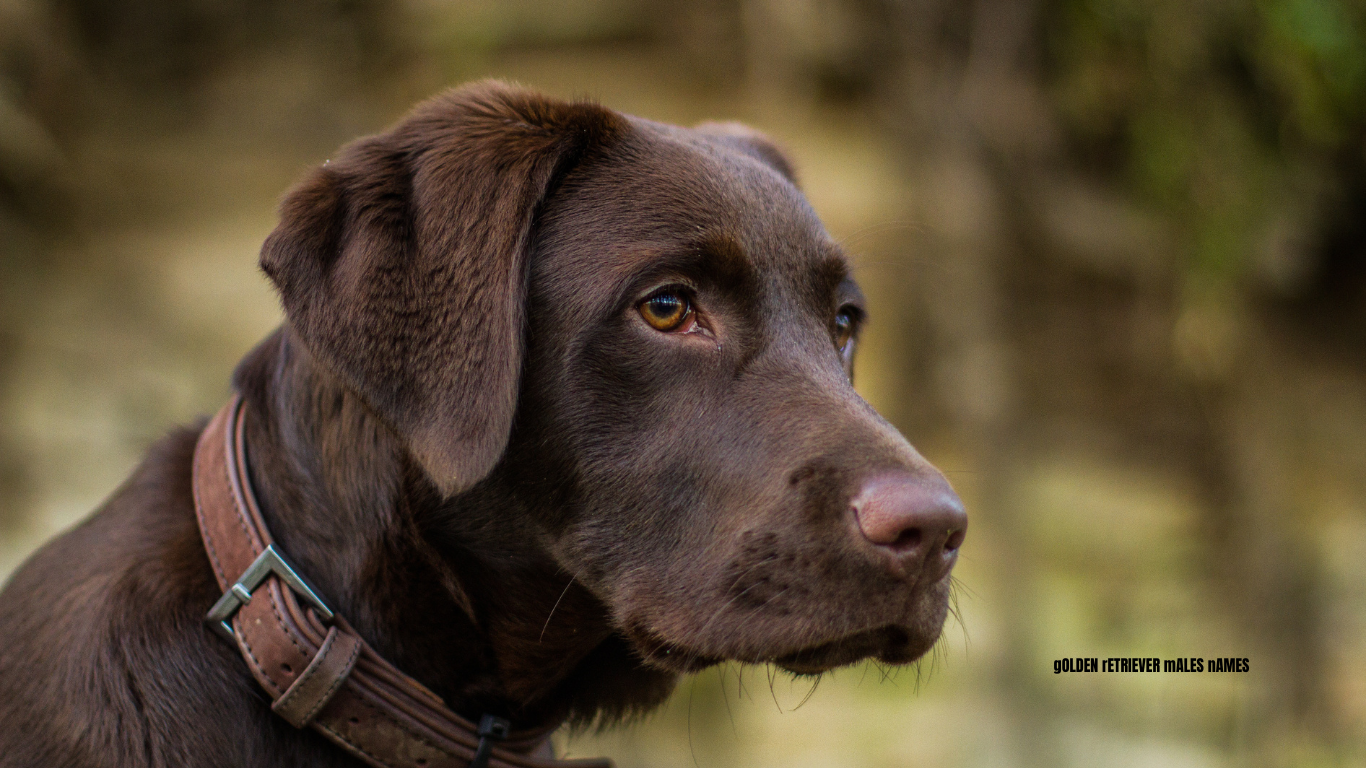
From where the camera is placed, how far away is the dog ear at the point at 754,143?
304 cm

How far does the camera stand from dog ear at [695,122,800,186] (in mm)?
3035

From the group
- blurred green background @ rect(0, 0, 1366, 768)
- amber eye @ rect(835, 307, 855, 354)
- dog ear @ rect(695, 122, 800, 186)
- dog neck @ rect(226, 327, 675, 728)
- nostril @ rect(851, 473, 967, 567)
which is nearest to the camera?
nostril @ rect(851, 473, 967, 567)

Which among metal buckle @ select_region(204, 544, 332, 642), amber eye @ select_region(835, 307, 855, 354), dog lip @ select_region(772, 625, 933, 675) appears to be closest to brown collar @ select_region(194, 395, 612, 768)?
metal buckle @ select_region(204, 544, 332, 642)

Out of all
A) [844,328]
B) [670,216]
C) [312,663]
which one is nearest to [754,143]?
[844,328]

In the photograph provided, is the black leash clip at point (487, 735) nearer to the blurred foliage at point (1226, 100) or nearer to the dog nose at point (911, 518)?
the dog nose at point (911, 518)

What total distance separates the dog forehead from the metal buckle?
0.77 metres

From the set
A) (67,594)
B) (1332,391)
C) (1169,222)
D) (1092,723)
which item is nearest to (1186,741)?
(1092,723)

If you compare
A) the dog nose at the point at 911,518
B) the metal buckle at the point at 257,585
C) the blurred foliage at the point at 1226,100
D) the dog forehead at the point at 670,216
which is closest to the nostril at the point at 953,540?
the dog nose at the point at 911,518

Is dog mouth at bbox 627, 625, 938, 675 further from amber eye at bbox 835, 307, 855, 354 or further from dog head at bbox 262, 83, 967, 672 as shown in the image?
amber eye at bbox 835, 307, 855, 354

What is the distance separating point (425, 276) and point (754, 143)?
1364 mm

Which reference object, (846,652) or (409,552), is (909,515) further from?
(409,552)

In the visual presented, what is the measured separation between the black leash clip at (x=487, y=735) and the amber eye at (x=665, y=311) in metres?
0.87

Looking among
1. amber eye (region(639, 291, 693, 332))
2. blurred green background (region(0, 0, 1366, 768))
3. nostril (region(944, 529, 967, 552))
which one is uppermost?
amber eye (region(639, 291, 693, 332))

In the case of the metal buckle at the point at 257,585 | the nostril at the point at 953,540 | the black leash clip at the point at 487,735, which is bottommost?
the black leash clip at the point at 487,735
